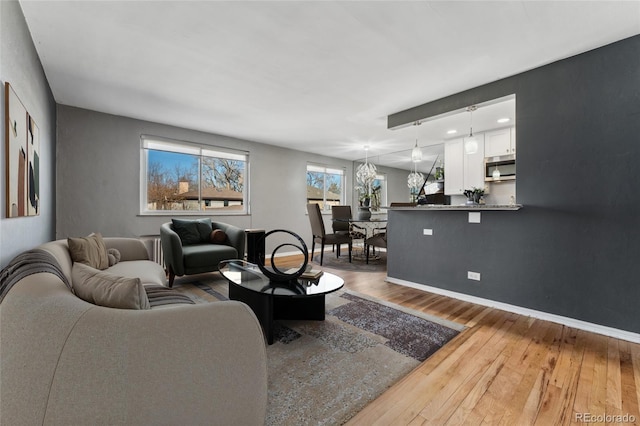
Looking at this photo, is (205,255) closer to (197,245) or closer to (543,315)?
(197,245)

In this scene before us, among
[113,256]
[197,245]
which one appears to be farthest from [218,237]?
[113,256]

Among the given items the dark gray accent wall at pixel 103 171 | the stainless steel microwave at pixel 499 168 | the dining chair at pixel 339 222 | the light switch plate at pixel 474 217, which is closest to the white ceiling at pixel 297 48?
the dark gray accent wall at pixel 103 171

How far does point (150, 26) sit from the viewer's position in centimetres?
206

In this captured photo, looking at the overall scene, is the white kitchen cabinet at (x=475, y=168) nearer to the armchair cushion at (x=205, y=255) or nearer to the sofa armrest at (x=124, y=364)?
the armchair cushion at (x=205, y=255)

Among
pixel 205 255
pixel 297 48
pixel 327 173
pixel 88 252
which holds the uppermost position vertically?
pixel 297 48

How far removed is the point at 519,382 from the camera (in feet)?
5.32

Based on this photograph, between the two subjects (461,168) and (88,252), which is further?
(461,168)

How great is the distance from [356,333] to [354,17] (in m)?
2.39

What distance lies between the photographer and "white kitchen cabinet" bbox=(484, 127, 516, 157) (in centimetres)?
465

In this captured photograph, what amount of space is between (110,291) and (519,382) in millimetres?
2170

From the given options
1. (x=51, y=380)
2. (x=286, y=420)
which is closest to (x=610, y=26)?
(x=286, y=420)

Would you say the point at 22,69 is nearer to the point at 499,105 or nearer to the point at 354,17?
the point at 354,17

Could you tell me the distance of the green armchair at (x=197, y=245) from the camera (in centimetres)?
333

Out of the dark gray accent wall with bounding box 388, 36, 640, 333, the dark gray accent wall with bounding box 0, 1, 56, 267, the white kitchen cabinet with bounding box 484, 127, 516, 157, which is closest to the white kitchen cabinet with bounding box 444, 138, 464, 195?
the white kitchen cabinet with bounding box 484, 127, 516, 157
